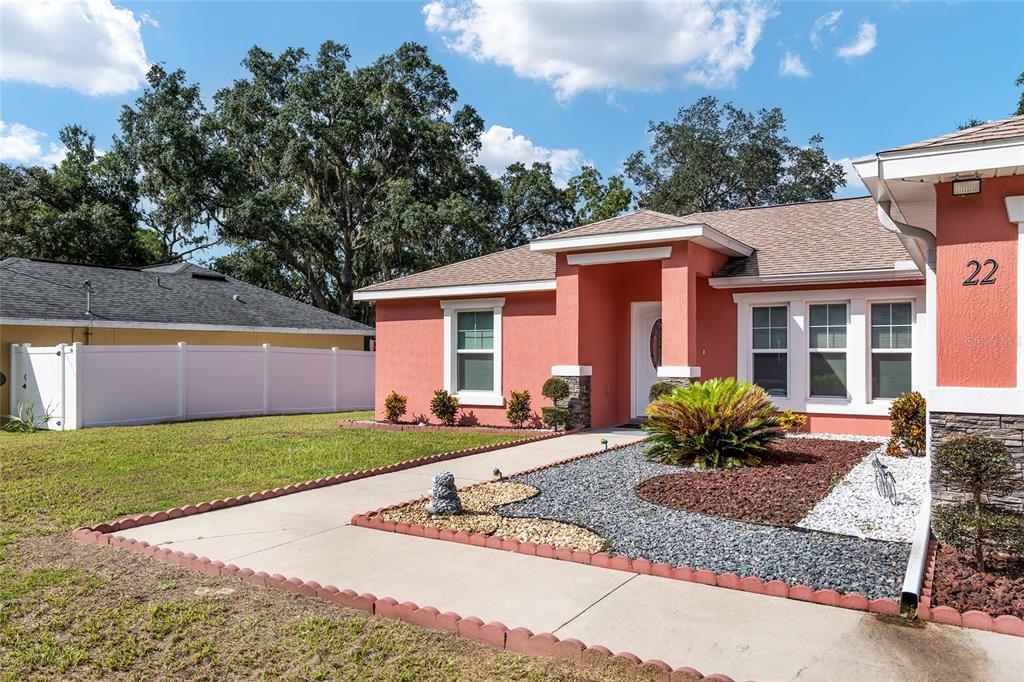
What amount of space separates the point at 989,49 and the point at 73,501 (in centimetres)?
2215

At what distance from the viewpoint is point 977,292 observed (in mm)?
5398

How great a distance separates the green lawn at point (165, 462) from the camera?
283 inches

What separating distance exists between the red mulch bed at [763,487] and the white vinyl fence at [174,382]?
42.3 ft

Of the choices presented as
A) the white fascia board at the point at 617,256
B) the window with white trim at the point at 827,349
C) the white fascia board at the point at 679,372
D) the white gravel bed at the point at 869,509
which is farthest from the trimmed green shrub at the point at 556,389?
the white gravel bed at the point at 869,509

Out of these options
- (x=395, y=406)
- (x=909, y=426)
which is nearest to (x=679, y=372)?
(x=909, y=426)

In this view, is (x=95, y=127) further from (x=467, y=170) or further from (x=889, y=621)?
(x=889, y=621)

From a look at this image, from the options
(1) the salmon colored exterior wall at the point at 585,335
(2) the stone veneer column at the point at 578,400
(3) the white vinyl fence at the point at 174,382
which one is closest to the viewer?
(1) the salmon colored exterior wall at the point at 585,335

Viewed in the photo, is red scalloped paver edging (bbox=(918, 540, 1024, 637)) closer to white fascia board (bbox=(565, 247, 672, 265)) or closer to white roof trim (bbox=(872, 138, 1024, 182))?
white roof trim (bbox=(872, 138, 1024, 182))

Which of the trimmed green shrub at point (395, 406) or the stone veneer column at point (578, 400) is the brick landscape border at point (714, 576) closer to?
the stone veneer column at point (578, 400)

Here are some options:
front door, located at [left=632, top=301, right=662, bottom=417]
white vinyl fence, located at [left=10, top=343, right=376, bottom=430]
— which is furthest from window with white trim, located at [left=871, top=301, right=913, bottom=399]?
white vinyl fence, located at [left=10, top=343, right=376, bottom=430]

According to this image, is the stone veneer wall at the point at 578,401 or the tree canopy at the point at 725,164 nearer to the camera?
the stone veneer wall at the point at 578,401

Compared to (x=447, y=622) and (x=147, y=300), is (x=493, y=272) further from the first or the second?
(x=447, y=622)

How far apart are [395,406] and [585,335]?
5075 mm

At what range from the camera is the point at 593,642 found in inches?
148
